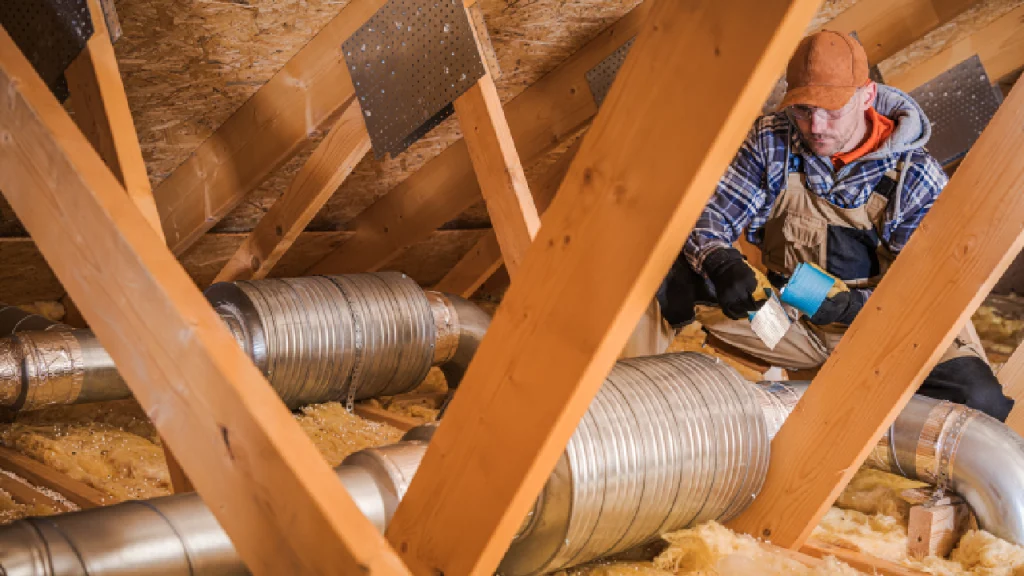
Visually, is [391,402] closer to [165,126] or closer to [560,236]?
[165,126]

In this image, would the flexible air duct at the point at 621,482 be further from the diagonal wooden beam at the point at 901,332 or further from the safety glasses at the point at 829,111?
the safety glasses at the point at 829,111

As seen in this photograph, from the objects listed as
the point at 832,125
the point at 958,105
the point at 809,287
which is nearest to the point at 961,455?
the point at 809,287

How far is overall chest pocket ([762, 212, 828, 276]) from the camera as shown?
2842 mm

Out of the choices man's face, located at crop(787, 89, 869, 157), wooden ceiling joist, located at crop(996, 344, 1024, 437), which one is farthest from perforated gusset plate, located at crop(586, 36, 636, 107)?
wooden ceiling joist, located at crop(996, 344, 1024, 437)

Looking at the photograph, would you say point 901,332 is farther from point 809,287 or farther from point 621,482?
point 621,482

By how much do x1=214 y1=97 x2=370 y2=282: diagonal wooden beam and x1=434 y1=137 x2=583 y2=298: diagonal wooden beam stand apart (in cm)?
95

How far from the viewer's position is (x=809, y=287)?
2412mm

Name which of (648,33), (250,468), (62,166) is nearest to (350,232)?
(62,166)

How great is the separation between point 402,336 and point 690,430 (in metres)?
1.27

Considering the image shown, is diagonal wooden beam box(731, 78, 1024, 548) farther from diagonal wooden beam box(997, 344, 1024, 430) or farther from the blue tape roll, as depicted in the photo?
diagonal wooden beam box(997, 344, 1024, 430)

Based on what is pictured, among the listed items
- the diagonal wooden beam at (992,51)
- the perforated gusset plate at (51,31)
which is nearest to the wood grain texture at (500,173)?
the perforated gusset plate at (51,31)

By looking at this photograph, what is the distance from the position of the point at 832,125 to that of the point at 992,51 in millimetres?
1874

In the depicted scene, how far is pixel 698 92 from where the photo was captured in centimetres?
97

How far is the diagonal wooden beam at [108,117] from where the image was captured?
1.81 metres
